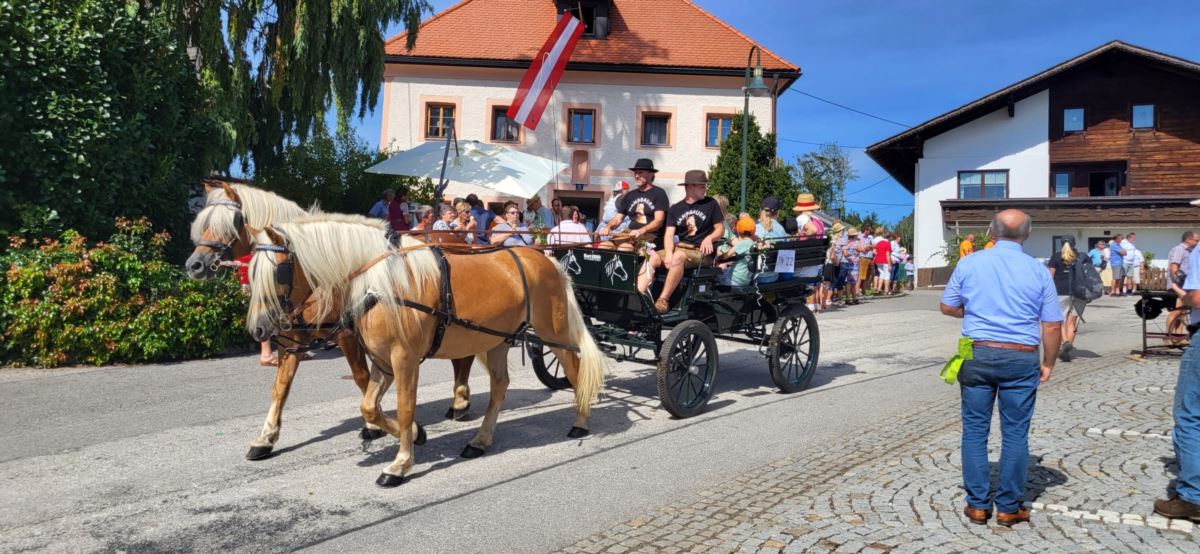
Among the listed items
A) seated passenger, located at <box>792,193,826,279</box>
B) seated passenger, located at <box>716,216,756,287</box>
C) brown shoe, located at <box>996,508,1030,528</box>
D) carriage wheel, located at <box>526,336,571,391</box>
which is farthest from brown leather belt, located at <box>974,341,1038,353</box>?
carriage wheel, located at <box>526,336,571,391</box>

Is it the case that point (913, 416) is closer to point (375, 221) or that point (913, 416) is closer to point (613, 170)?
point (375, 221)

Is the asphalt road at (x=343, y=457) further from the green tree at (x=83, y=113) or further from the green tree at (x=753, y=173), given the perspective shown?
the green tree at (x=753, y=173)

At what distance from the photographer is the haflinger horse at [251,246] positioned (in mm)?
5082

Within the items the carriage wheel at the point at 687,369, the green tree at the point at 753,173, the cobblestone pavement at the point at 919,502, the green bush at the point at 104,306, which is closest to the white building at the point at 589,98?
the green tree at the point at 753,173

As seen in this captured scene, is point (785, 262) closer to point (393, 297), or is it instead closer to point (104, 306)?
point (393, 297)

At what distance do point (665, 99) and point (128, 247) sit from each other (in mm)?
21122

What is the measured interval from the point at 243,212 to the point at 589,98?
23.5 metres

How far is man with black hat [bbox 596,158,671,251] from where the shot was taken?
727 cm

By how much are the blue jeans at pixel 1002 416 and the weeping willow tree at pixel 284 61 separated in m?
10.8

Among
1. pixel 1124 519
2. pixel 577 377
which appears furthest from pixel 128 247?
pixel 1124 519

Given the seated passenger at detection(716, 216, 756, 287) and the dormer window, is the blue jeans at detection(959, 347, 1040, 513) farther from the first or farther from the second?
the dormer window

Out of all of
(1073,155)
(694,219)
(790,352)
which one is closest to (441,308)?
(694,219)

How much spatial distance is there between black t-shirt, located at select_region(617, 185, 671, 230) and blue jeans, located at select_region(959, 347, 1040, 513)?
11.6 ft

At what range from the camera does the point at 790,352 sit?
8164mm
